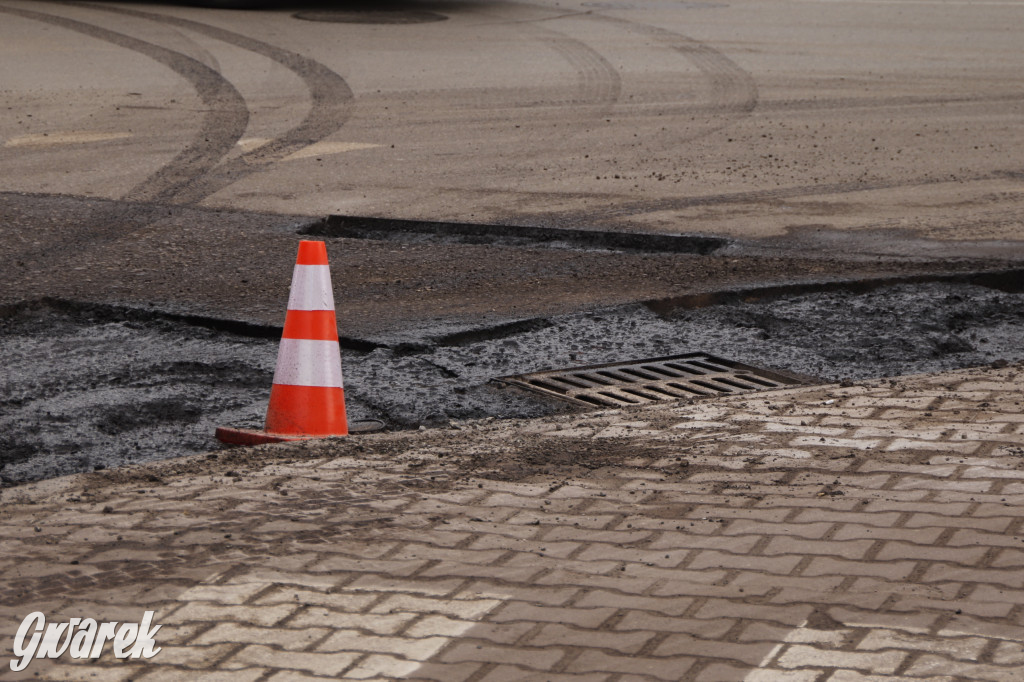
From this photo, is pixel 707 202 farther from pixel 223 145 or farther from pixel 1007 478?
pixel 1007 478

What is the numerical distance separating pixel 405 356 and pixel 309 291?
926 mm

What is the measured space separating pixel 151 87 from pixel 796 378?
8824 millimetres

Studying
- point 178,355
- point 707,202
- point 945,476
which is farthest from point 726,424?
point 707,202

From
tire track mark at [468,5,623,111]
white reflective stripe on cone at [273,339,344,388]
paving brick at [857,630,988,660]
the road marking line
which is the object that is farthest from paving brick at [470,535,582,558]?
tire track mark at [468,5,623,111]

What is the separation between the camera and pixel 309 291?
→ 5363 millimetres

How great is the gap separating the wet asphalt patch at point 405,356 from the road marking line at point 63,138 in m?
4.40

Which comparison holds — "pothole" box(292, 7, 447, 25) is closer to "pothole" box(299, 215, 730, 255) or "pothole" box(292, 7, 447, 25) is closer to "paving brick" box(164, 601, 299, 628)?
"pothole" box(299, 215, 730, 255)

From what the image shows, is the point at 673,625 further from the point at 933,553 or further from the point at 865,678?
the point at 933,553

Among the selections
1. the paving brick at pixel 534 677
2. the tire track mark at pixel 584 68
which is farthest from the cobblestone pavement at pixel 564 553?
the tire track mark at pixel 584 68

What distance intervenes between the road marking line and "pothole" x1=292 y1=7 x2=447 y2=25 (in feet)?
23.8

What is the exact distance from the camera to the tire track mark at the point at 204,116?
9.56m

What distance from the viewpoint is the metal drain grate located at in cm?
574

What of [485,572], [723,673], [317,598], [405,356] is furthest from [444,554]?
[405,356]

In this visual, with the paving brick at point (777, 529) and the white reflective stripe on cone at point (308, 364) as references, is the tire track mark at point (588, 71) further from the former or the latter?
the paving brick at point (777, 529)
